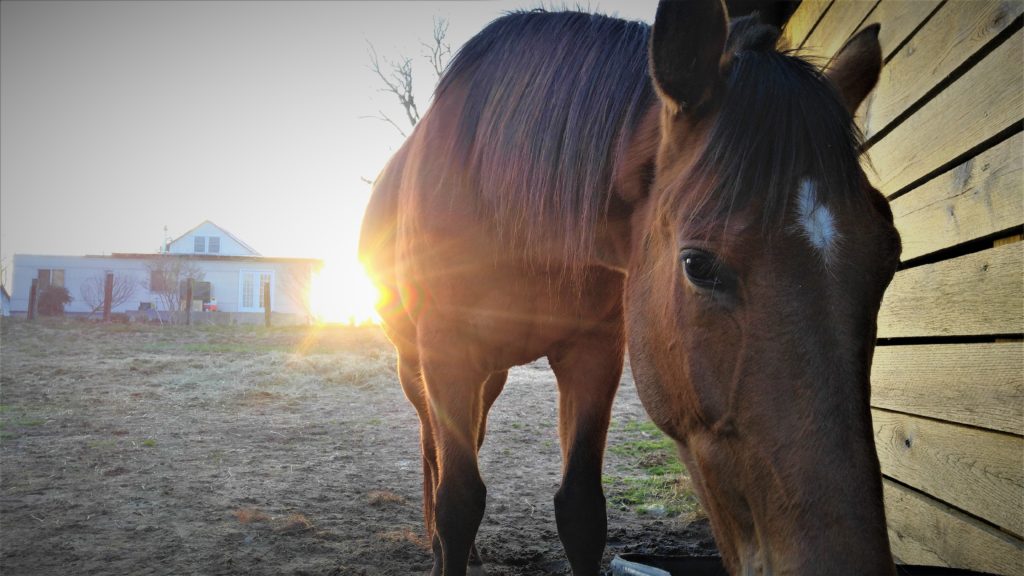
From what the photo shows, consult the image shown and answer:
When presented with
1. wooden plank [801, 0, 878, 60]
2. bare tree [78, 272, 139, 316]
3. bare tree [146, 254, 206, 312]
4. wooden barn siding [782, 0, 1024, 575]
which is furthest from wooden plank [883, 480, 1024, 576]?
bare tree [78, 272, 139, 316]

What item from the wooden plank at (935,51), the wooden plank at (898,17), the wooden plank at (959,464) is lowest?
the wooden plank at (959,464)

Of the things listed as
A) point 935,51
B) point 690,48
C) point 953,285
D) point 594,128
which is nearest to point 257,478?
point 594,128

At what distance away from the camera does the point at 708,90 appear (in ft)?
4.43

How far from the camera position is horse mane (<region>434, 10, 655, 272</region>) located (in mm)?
1731

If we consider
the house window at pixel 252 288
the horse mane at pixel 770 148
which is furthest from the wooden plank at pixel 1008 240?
the house window at pixel 252 288

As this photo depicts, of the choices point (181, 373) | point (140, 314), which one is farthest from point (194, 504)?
point (140, 314)

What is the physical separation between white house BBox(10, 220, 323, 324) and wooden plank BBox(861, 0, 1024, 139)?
30.3m

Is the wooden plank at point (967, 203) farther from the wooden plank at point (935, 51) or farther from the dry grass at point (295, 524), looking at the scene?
the dry grass at point (295, 524)

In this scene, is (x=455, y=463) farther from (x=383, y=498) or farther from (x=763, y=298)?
(x=383, y=498)

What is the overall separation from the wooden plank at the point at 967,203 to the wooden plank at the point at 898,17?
2.05 feet

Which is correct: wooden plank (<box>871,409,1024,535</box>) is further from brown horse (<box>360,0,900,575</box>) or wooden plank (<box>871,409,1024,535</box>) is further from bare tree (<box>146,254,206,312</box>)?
bare tree (<box>146,254,206,312</box>)

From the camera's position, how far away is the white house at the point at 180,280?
100 feet

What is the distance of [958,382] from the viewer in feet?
6.57

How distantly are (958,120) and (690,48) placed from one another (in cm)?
128
